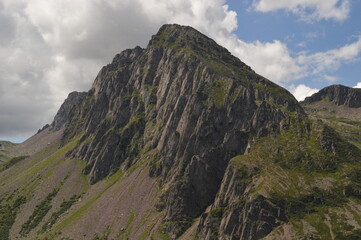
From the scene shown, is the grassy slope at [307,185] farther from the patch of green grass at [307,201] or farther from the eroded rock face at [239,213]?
the eroded rock face at [239,213]

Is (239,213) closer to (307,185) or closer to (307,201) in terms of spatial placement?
(307,201)

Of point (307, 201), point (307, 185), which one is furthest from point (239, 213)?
point (307, 185)

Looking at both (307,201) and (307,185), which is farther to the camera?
(307,185)

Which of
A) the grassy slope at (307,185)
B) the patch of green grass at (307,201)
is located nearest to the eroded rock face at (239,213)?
the grassy slope at (307,185)

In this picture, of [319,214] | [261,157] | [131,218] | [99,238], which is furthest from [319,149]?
[99,238]

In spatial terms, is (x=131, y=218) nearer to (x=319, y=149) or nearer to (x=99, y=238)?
(x=99, y=238)

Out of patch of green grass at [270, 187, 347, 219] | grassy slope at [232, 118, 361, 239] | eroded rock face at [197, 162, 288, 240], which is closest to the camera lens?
grassy slope at [232, 118, 361, 239]

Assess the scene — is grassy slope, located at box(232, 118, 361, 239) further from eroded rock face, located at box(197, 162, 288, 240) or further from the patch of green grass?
eroded rock face, located at box(197, 162, 288, 240)

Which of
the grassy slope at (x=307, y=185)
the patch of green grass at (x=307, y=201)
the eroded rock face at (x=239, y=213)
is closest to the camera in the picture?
the grassy slope at (x=307, y=185)

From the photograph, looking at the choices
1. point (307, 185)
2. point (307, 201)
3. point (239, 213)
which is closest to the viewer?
point (239, 213)

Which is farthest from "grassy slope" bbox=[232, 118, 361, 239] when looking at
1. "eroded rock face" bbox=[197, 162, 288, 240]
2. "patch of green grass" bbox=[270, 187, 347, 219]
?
"eroded rock face" bbox=[197, 162, 288, 240]

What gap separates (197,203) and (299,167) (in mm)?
58452

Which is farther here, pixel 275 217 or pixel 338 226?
pixel 275 217

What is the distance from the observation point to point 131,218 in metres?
199
